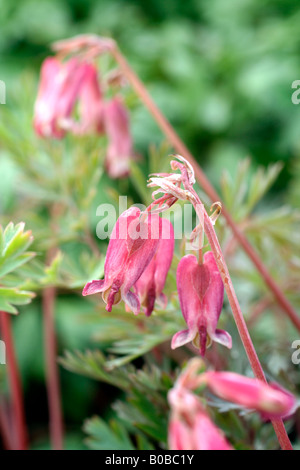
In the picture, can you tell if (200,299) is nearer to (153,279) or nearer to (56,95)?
(153,279)

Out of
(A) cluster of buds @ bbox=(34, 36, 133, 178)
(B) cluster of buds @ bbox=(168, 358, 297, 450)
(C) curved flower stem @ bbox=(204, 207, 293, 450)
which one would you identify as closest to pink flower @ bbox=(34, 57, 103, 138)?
(A) cluster of buds @ bbox=(34, 36, 133, 178)

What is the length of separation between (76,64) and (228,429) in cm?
74

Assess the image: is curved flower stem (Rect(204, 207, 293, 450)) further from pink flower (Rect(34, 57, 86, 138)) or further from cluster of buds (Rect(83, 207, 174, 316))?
pink flower (Rect(34, 57, 86, 138))

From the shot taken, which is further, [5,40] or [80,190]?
[5,40]

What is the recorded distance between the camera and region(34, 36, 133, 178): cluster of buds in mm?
1094

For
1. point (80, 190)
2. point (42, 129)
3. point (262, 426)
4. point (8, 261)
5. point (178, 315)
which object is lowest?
point (262, 426)

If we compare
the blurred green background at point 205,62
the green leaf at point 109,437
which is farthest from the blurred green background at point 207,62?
the green leaf at point 109,437

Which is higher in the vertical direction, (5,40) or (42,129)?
(5,40)

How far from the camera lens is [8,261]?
0.62m

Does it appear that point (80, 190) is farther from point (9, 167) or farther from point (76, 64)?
point (9, 167)

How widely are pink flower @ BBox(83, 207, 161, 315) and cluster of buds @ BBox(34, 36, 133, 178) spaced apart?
531 millimetres
